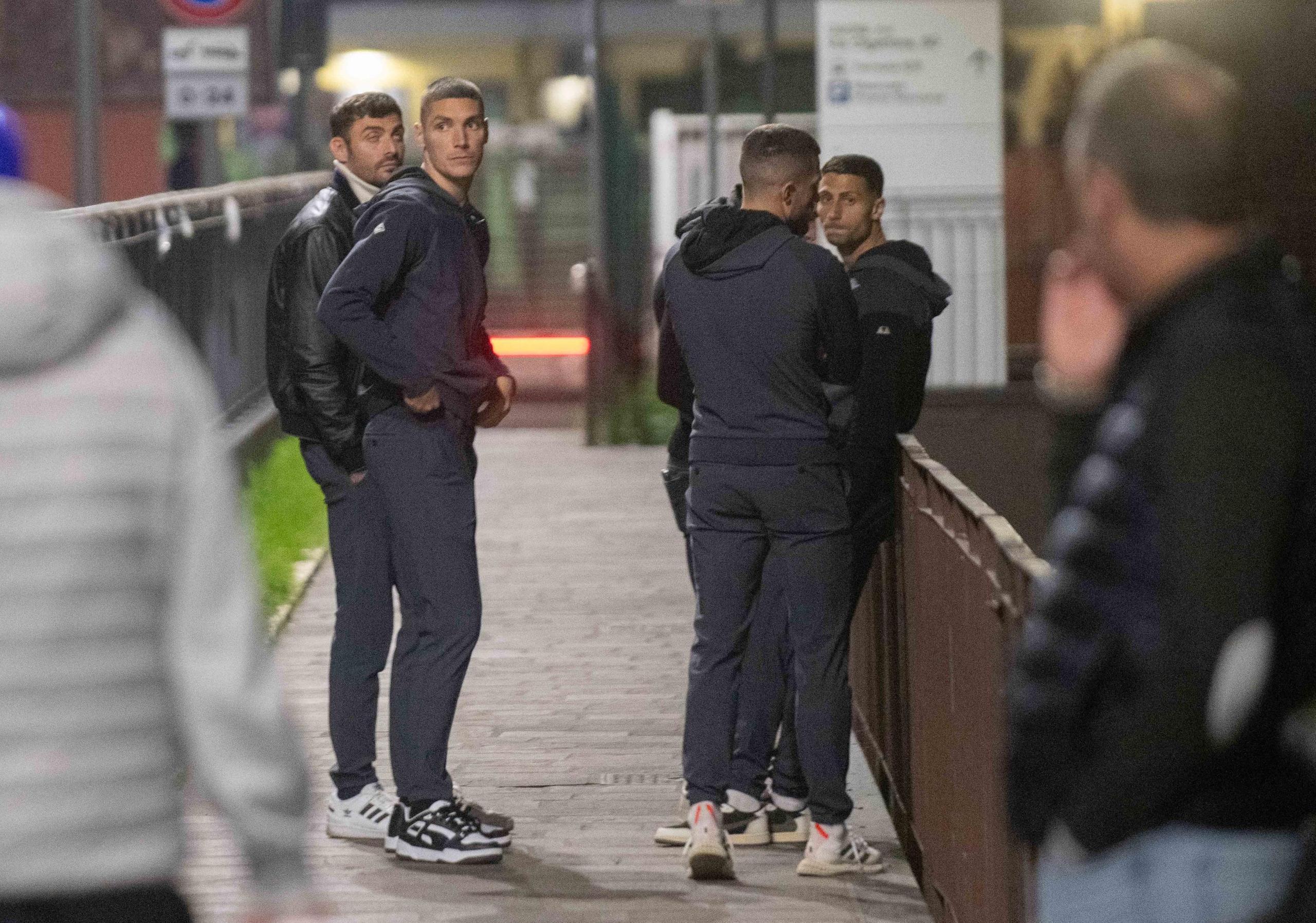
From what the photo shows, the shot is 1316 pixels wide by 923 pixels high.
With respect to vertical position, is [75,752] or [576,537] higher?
[75,752]

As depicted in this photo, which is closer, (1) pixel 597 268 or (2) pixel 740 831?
(2) pixel 740 831

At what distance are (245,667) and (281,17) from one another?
26042mm

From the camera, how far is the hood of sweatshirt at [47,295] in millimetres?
2662

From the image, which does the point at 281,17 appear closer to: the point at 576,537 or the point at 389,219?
the point at 576,537

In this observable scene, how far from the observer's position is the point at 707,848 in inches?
→ 254

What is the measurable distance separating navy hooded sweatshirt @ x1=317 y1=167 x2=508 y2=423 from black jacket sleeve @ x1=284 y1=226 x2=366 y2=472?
15 cm

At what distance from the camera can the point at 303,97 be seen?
24.4 metres

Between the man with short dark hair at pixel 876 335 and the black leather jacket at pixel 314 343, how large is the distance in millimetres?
1361

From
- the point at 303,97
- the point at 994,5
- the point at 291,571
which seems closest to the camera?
the point at 291,571

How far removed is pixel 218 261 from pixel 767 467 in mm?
7707

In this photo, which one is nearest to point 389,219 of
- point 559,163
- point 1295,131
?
point 1295,131

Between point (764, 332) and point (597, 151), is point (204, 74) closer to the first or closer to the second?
point (597, 151)

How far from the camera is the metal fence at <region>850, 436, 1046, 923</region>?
4664mm

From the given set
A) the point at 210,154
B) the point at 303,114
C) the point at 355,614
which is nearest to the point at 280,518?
the point at 210,154
